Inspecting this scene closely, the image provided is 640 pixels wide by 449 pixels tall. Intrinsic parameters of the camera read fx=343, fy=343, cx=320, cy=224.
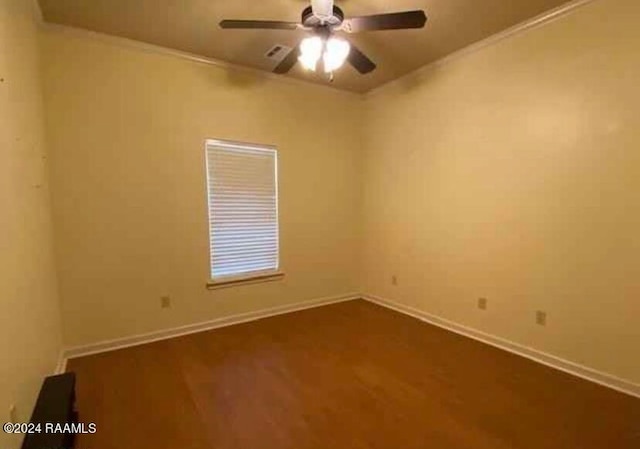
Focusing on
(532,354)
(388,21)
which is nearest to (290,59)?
(388,21)

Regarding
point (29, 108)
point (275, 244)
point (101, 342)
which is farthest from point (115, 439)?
point (275, 244)

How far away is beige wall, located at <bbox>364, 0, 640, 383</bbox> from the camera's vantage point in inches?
97.0

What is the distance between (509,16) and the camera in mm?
2840

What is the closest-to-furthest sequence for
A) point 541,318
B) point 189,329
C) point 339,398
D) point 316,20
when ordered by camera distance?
point 316,20
point 339,398
point 541,318
point 189,329

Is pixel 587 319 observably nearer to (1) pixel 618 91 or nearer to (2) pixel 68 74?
(1) pixel 618 91

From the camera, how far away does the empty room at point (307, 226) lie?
2074mm

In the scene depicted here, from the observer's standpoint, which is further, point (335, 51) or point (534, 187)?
point (534, 187)

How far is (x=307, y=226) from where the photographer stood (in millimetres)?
4402

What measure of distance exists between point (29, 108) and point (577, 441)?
392 cm

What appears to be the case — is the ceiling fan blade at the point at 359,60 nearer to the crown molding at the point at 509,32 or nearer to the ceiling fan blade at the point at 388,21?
the ceiling fan blade at the point at 388,21

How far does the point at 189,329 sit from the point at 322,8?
10.4 ft

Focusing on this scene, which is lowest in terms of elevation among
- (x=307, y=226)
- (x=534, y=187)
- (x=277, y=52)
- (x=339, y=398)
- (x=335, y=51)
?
(x=339, y=398)

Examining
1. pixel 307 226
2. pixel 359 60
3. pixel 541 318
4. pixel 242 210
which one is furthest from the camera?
pixel 307 226

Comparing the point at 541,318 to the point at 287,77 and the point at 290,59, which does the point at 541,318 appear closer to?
the point at 290,59
